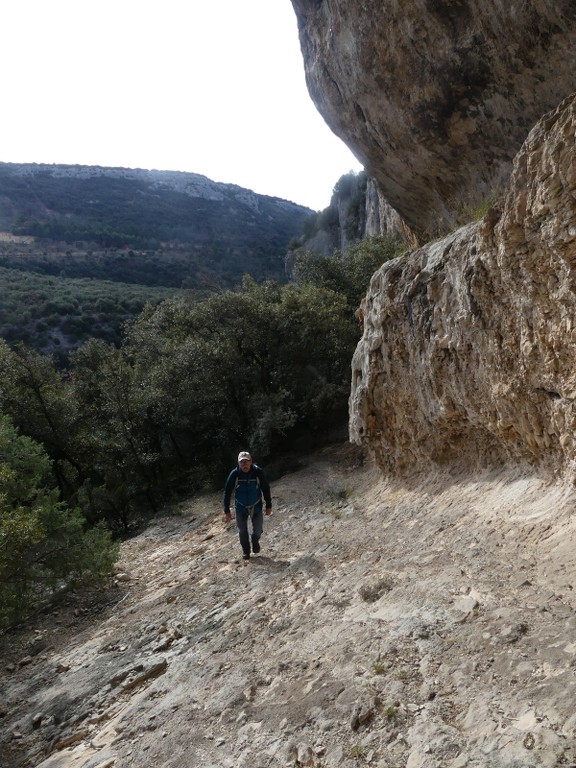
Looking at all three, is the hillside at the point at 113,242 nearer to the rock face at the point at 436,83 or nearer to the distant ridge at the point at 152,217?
the distant ridge at the point at 152,217

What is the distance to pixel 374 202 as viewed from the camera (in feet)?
83.3

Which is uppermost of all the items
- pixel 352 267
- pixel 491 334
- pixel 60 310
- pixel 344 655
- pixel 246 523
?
pixel 60 310

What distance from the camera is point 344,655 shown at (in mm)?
Result: 3984

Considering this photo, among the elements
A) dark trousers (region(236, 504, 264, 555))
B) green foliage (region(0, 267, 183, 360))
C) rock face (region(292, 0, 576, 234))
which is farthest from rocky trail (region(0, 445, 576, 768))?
green foliage (region(0, 267, 183, 360))

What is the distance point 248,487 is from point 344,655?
137 inches

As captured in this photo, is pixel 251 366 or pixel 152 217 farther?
pixel 152 217

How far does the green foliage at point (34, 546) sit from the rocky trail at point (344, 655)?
75 centimetres

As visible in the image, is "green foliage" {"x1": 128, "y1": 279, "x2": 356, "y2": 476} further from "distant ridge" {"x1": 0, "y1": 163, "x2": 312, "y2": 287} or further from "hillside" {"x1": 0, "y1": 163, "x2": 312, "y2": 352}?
"distant ridge" {"x1": 0, "y1": 163, "x2": 312, "y2": 287}

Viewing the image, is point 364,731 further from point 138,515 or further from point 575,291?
point 138,515

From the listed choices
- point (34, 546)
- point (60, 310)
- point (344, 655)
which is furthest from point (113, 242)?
point (344, 655)

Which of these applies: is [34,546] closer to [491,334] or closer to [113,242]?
[491,334]

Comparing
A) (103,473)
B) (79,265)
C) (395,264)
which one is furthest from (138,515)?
(79,265)

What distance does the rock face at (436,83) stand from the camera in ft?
21.3

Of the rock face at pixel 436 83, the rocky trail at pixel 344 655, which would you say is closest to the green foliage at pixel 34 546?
the rocky trail at pixel 344 655
